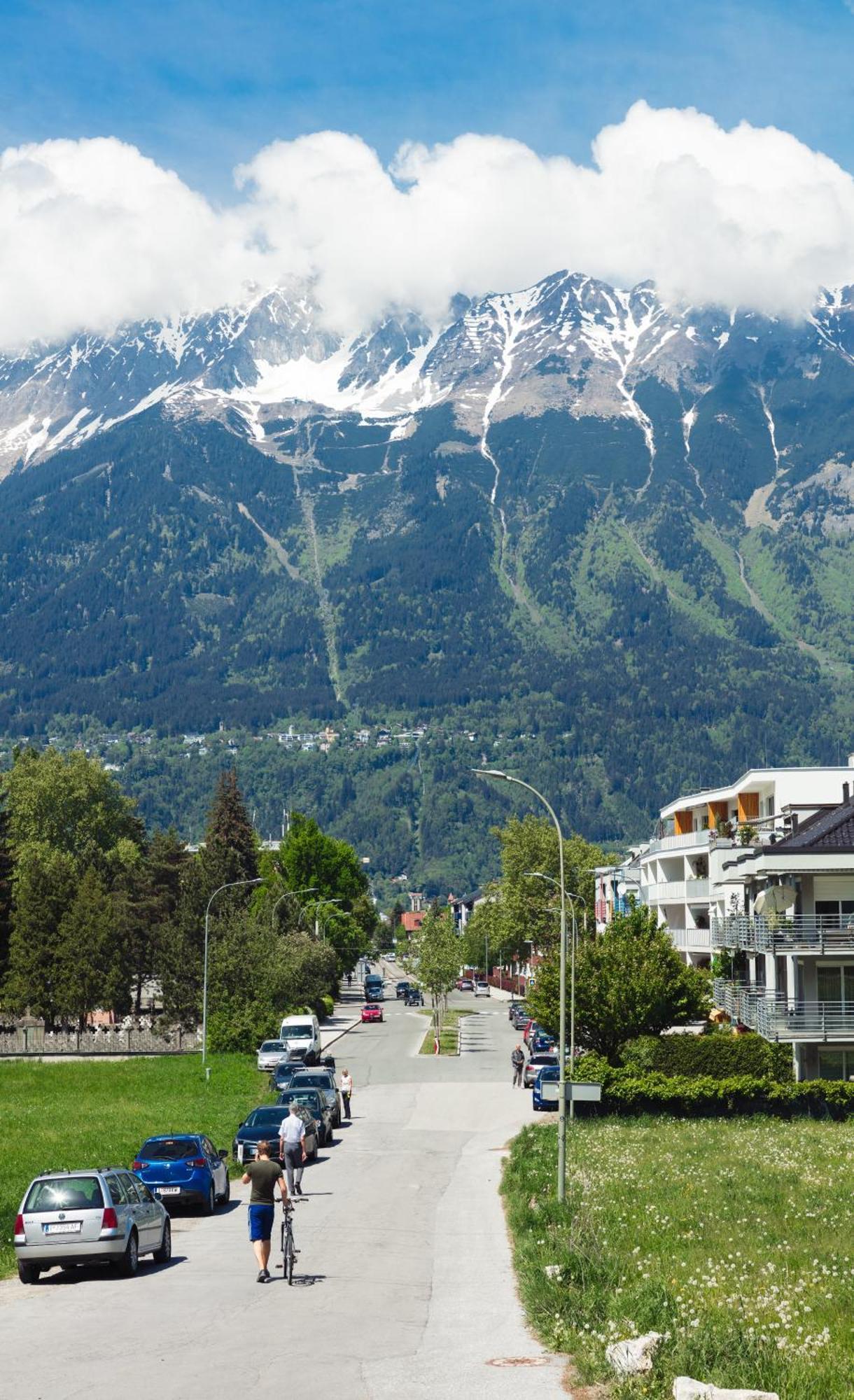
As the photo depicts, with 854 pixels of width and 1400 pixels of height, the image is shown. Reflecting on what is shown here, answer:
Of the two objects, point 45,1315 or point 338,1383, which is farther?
point 45,1315

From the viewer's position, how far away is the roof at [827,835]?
55.6 metres

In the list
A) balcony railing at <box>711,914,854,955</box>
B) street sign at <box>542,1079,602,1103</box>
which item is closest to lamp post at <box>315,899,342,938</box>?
balcony railing at <box>711,914,854,955</box>

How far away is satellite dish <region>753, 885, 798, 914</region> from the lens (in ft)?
187

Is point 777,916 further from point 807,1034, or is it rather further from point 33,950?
point 33,950

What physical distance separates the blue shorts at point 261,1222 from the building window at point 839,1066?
35992 mm

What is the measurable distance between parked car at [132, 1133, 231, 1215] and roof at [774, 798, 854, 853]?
2793 cm

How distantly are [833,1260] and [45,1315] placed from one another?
1064 cm

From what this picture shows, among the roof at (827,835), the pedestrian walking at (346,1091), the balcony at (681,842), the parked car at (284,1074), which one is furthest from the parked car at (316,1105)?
the balcony at (681,842)

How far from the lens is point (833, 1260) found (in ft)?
74.5

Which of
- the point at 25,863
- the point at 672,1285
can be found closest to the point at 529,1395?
the point at 672,1285

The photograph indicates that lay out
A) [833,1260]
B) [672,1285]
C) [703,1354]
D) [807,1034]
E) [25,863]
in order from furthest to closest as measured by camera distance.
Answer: [25,863], [807,1034], [833,1260], [672,1285], [703,1354]

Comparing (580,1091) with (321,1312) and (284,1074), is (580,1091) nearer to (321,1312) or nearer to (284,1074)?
(321,1312)

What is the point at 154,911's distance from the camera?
12156cm

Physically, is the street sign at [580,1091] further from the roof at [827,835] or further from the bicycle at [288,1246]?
the roof at [827,835]
